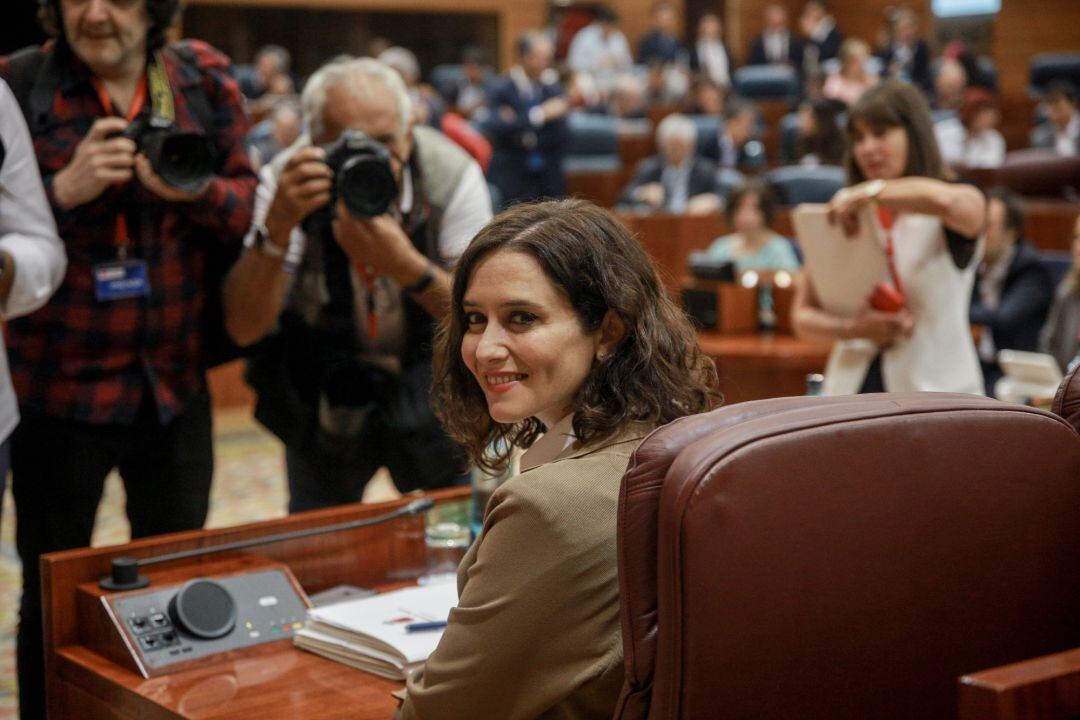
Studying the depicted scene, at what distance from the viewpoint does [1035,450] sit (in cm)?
117

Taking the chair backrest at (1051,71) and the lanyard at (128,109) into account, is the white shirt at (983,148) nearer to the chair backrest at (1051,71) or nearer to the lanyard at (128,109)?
the chair backrest at (1051,71)

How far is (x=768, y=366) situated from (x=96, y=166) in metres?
2.51

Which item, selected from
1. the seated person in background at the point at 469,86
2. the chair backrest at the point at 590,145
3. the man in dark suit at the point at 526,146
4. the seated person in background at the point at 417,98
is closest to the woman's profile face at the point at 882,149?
the seated person in background at the point at 417,98

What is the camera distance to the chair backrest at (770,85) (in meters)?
11.3

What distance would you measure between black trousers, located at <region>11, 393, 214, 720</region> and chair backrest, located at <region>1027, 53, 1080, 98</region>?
30.5ft

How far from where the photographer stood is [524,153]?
863 cm

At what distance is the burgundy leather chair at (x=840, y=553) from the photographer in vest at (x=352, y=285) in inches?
47.5

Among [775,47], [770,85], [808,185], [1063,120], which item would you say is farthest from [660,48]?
[808,185]

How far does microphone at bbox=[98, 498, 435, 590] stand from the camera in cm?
166

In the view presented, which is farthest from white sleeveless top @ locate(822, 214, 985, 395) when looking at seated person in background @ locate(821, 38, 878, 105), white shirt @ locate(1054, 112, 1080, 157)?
seated person in background @ locate(821, 38, 878, 105)

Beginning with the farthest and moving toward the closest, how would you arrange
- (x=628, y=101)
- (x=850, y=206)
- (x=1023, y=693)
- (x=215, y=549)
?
(x=628, y=101) < (x=850, y=206) < (x=215, y=549) < (x=1023, y=693)

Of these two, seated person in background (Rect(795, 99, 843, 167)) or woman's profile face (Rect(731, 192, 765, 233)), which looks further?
seated person in background (Rect(795, 99, 843, 167))

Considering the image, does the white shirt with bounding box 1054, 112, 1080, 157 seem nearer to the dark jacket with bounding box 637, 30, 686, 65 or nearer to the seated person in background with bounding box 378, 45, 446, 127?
the dark jacket with bounding box 637, 30, 686, 65

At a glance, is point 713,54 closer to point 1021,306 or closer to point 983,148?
point 983,148
